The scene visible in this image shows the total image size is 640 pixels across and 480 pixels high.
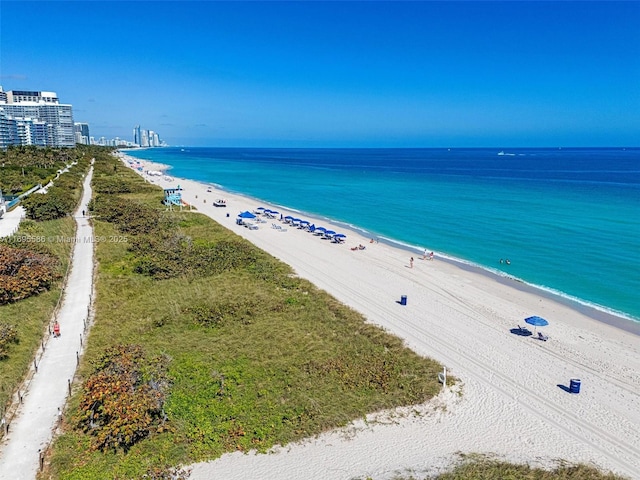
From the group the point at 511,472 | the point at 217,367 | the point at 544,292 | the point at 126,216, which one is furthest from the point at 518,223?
the point at 217,367

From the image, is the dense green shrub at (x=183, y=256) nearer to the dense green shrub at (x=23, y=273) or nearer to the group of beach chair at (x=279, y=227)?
the dense green shrub at (x=23, y=273)

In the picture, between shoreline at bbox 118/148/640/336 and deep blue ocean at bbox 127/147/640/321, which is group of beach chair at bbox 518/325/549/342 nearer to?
shoreline at bbox 118/148/640/336

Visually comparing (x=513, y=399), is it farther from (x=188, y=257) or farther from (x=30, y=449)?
(x=188, y=257)

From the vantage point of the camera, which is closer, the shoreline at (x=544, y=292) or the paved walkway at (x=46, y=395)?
the paved walkway at (x=46, y=395)

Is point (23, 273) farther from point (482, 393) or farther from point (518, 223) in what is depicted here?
point (518, 223)

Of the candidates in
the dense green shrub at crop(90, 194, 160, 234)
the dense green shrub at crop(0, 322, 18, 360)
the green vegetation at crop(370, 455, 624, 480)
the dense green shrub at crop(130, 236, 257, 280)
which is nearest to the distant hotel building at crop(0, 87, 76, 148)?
the dense green shrub at crop(90, 194, 160, 234)

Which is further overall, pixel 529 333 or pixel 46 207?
pixel 46 207

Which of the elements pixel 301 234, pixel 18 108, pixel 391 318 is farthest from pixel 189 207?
pixel 18 108

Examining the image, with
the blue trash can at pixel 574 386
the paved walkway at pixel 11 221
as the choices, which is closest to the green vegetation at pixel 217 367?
the blue trash can at pixel 574 386
